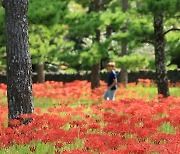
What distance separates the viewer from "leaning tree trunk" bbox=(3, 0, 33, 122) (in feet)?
29.1

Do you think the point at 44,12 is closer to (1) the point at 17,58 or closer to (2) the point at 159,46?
(1) the point at 17,58

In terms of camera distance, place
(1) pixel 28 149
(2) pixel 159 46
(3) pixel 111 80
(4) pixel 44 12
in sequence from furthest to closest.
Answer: (2) pixel 159 46, (3) pixel 111 80, (4) pixel 44 12, (1) pixel 28 149

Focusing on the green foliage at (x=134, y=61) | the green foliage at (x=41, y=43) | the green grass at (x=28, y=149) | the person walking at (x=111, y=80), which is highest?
the green foliage at (x=41, y=43)

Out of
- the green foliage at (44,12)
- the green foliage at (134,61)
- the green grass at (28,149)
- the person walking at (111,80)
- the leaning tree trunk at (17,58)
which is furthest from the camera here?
the green foliage at (134,61)

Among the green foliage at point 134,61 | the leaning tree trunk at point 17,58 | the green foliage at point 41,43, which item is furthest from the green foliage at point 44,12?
the green foliage at point 41,43

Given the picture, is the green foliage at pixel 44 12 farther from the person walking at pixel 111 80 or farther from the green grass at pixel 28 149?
the green grass at pixel 28 149

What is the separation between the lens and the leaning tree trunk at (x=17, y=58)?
350 inches

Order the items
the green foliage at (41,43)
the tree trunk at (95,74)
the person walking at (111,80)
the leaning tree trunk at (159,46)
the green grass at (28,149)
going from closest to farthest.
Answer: the green grass at (28,149) → the person walking at (111,80) → the leaning tree trunk at (159,46) → the tree trunk at (95,74) → the green foliage at (41,43)

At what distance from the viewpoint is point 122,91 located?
1833 cm

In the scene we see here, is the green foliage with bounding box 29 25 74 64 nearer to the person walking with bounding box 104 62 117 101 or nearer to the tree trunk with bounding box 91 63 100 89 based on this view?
the tree trunk with bounding box 91 63 100 89

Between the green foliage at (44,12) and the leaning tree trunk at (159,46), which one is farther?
the leaning tree trunk at (159,46)

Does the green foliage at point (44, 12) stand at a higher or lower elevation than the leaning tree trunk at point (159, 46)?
higher

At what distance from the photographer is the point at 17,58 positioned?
891 centimetres

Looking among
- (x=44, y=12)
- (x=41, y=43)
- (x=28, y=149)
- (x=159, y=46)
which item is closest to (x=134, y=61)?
(x=159, y=46)
